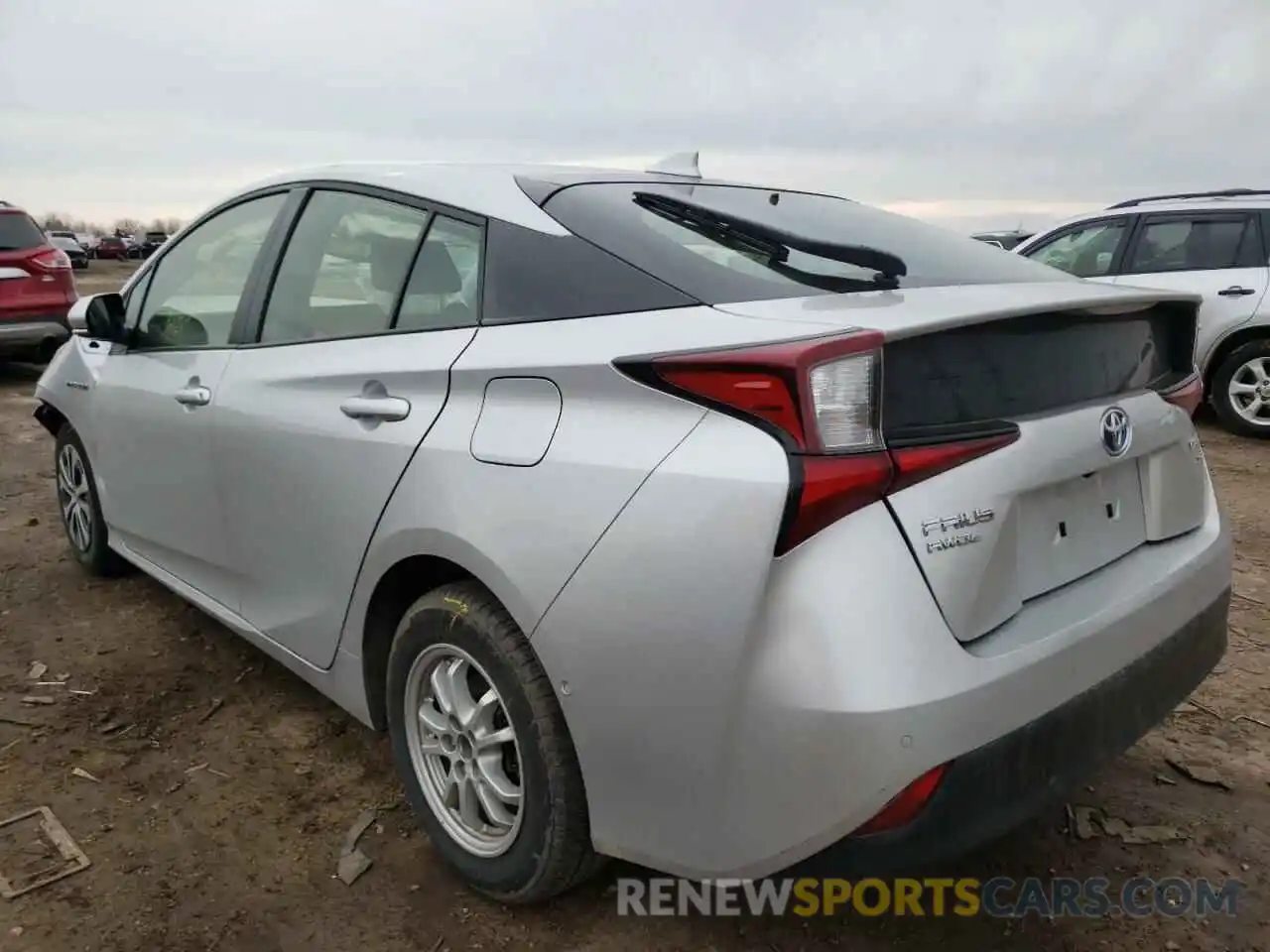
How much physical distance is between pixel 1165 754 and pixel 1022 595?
148 cm

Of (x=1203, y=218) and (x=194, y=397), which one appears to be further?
(x=1203, y=218)

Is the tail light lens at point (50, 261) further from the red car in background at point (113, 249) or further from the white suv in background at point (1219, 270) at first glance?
the red car in background at point (113, 249)

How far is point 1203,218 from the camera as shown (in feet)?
24.4

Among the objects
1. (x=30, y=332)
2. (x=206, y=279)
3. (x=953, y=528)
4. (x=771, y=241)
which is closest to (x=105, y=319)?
(x=206, y=279)

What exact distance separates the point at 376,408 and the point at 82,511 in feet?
8.65

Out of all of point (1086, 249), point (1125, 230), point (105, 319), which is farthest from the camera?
point (1086, 249)

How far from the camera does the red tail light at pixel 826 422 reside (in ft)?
4.99

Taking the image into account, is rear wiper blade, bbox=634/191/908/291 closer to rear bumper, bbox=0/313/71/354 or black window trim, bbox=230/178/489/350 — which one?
black window trim, bbox=230/178/489/350

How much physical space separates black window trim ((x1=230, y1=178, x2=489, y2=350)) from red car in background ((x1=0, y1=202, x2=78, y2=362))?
7554 millimetres

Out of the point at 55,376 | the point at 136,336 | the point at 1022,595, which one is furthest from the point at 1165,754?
the point at 55,376

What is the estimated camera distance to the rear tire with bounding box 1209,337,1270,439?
7.18 meters

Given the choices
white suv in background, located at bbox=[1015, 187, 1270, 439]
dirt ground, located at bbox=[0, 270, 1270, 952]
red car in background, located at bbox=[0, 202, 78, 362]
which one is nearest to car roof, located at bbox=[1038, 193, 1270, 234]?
white suv in background, located at bbox=[1015, 187, 1270, 439]

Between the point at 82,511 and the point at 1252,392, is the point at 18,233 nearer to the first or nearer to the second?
the point at 82,511

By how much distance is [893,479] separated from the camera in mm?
1546
